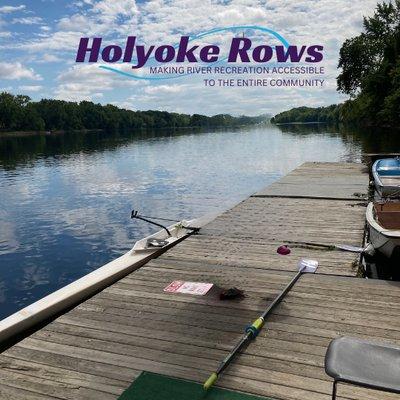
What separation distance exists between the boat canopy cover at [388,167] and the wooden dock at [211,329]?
9124 mm

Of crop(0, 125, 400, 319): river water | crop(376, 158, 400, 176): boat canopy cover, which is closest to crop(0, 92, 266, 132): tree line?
crop(0, 125, 400, 319): river water

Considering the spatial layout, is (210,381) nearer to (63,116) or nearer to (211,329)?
(211,329)

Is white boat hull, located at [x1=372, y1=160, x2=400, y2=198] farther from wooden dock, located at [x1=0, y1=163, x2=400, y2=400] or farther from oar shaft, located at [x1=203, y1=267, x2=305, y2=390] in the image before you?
oar shaft, located at [x1=203, y1=267, x2=305, y2=390]

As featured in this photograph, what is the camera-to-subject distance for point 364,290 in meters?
6.22

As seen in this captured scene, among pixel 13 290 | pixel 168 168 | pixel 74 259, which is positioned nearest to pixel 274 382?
pixel 13 290

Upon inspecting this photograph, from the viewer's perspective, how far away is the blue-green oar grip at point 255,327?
16.0 ft

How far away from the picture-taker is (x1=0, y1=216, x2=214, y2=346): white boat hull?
5398mm

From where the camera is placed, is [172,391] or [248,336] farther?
[248,336]

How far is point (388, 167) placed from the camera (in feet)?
56.7

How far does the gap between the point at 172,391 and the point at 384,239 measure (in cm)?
535

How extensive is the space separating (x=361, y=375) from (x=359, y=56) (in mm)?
59564

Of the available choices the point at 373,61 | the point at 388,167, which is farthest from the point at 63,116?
the point at 388,167

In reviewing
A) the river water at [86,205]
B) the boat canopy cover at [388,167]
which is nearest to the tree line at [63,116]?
the river water at [86,205]

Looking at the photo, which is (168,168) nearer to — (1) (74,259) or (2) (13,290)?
(1) (74,259)
